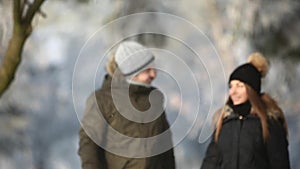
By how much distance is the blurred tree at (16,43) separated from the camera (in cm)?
416

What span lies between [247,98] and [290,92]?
185cm

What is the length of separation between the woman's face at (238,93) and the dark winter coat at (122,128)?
0.37 meters

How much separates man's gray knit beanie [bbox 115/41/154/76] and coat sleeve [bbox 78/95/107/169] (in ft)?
0.69

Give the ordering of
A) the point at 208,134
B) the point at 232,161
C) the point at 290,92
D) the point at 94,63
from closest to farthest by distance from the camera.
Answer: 1. the point at 232,161
2. the point at 208,134
3. the point at 94,63
4. the point at 290,92

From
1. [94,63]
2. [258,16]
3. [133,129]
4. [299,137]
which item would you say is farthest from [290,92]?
[133,129]

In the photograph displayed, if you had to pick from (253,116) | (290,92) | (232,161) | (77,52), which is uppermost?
(77,52)

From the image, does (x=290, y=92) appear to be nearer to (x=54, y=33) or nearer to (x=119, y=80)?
(x=54, y=33)

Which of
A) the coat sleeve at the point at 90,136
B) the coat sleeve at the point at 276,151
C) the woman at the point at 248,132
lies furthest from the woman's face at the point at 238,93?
the coat sleeve at the point at 90,136

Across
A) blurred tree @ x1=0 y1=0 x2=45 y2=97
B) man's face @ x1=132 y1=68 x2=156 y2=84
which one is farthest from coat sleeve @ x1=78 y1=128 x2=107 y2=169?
blurred tree @ x1=0 y1=0 x2=45 y2=97

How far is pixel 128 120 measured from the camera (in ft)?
8.18

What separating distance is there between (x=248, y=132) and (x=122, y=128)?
0.59 metres

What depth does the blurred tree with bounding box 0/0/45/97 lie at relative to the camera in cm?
416

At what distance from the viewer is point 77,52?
4227 millimetres

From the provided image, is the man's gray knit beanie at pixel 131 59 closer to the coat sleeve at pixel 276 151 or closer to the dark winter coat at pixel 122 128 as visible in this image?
the dark winter coat at pixel 122 128
